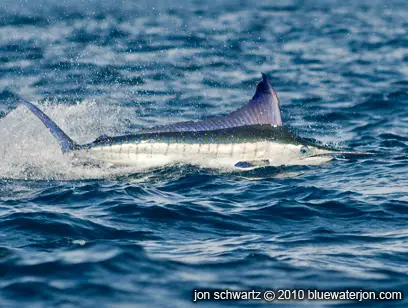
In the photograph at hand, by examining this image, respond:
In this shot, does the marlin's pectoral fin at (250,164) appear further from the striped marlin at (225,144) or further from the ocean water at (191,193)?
the ocean water at (191,193)

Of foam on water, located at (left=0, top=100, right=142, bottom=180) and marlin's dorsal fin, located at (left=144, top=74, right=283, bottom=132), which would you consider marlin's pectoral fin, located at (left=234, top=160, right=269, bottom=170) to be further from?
foam on water, located at (left=0, top=100, right=142, bottom=180)

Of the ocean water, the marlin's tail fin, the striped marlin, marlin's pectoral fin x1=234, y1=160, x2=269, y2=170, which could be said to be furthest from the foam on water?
marlin's pectoral fin x1=234, y1=160, x2=269, y2=170

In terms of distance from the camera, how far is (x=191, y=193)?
13484 mm

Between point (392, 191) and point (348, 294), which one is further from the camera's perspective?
point (392, 191)

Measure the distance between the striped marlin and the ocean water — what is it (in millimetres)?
254

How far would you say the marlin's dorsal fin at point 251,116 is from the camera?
1488 cm

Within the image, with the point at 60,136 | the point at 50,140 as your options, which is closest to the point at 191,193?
the point at 60,136

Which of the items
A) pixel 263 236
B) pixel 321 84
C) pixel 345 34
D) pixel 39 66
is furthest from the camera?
pixel 345 34

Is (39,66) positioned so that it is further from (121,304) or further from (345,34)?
(121,304)

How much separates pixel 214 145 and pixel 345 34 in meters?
21.4

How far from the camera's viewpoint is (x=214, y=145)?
14.9 meters

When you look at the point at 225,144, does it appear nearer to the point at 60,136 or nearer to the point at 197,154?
the point at 197,154

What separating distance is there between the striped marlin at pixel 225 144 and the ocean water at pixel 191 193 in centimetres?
25

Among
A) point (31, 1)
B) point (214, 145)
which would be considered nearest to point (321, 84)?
point (214, 145)
